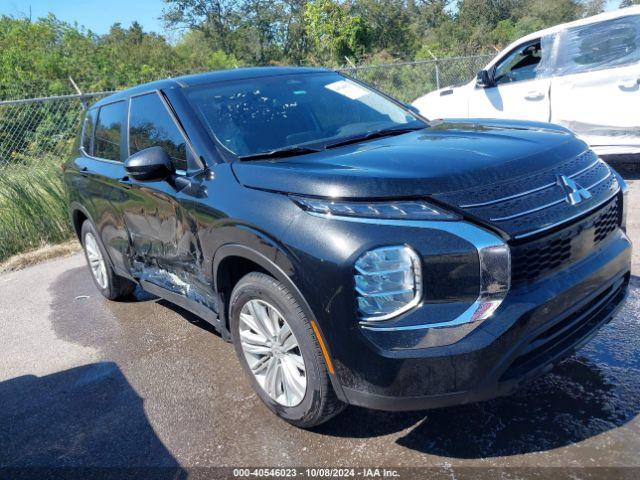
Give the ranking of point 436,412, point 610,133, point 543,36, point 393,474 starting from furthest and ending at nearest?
point 543,36
point 610,133
point 436,412
point 393,474

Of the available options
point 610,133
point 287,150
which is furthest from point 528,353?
point 610,133

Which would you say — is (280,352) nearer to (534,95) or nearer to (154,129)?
(154,129)

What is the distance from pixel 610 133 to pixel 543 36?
152 centimetres

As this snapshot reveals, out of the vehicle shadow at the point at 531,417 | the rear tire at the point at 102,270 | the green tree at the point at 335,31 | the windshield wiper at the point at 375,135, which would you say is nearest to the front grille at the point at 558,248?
the vehicle shadow at the point at 531,417

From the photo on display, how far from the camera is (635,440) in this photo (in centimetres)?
262

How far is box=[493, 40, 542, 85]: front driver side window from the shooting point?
7.53m

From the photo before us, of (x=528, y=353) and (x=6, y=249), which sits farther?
(x=6, y=249)

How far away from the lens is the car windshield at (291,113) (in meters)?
3.38

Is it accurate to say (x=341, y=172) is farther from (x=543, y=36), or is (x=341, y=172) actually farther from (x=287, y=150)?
(x=543, y=36)

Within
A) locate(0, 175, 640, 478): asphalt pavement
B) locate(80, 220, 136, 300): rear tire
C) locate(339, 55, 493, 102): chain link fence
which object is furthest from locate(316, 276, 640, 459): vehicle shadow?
locate(339, 55, 493, 102): chain link fence

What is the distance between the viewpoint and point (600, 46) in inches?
274

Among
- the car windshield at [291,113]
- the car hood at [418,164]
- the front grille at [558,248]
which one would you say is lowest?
the front grille at [558,248]

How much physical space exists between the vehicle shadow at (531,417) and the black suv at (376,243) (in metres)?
0.41

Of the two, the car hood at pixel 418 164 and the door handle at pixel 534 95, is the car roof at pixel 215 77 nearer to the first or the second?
the car hood at pixel 418 164
